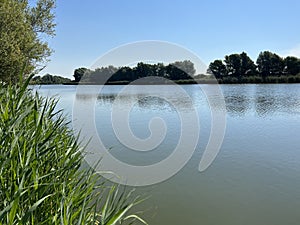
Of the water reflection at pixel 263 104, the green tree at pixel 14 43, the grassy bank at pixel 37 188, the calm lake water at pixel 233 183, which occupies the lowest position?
the calm lake water at pixel 233 183

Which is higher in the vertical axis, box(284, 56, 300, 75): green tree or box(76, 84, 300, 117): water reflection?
box(284, 56, 300, 75): green tree

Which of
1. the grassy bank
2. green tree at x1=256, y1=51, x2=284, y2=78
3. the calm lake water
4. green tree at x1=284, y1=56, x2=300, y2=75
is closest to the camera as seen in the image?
the grassy bank

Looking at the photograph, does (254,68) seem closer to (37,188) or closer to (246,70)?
(246,70)

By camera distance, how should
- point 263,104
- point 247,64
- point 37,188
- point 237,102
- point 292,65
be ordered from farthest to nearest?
point 247,64, point 292,65, point 237,102, point 263,104, point 37,188

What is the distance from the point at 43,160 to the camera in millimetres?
2262

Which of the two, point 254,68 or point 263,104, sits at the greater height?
point 254,68

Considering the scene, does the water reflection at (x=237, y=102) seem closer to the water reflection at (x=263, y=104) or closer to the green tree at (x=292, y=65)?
the water reflection at (x=263, y=104)

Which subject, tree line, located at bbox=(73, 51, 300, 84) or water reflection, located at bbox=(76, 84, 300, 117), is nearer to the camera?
water reflection, located at bbox=(76, 84, 300, 117)

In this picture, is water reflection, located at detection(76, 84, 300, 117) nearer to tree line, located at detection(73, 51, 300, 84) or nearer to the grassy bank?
the grassy bank

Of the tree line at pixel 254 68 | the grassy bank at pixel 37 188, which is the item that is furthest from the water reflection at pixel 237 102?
the tree line at pixel 254 68

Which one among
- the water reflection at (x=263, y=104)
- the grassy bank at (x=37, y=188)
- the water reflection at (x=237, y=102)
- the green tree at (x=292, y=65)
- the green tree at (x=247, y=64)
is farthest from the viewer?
the green tree at (x=247, y=64)

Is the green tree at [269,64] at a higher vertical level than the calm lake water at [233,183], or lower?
higher

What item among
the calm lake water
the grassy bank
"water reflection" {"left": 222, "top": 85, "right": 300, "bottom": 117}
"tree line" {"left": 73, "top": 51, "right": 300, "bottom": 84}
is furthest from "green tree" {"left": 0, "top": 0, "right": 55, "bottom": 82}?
"tree line" {"left": 73, "top": 51, "right": 300, "bottom": 84}

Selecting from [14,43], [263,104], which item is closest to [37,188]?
[14,43]
